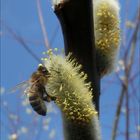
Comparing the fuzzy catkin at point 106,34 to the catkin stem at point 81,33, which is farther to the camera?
the fuzzy catkin at point 106,34

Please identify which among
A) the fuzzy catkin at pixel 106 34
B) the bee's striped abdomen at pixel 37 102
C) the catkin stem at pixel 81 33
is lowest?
the bee's striped abdomen at pixel 37 102

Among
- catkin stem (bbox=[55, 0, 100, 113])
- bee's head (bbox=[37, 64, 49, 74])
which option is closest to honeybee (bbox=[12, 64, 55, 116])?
bee's head (bbox=[37, 64, 49, 74])

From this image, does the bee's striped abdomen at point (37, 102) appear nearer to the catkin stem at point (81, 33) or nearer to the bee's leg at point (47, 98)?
the bee's leg at point (47, 98)

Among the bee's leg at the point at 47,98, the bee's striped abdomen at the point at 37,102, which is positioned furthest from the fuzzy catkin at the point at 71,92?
the bee's striped abdomen at the point at 37,102

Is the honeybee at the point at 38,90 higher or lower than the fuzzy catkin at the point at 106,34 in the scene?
lower

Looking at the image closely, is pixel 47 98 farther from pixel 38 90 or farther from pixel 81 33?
pixel 81 33

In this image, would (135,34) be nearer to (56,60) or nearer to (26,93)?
(26,93)
